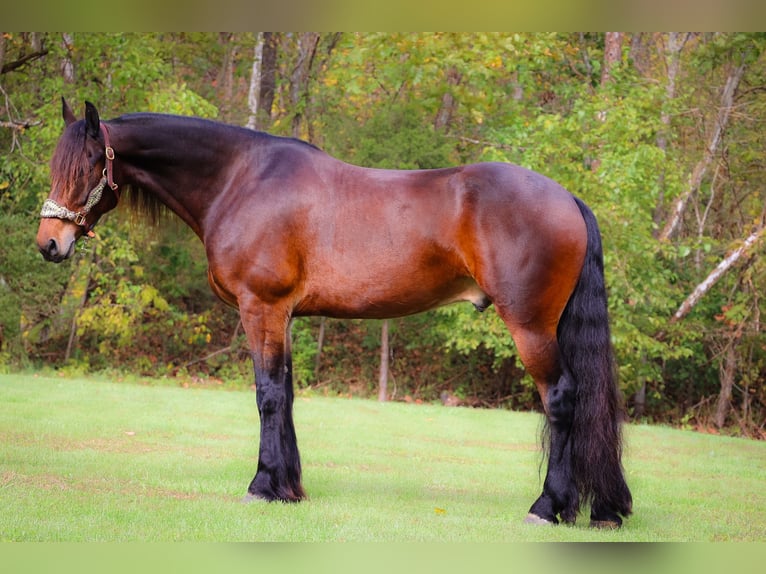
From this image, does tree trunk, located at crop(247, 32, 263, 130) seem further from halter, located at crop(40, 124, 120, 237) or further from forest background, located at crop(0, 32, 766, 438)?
halter, located at crop(40, 124, 120, 237)

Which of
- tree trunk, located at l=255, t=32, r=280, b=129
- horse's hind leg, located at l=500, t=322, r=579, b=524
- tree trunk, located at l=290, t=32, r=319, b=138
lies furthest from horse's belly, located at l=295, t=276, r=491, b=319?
tree trunk, located at l=255, t=32, r=280, b=129

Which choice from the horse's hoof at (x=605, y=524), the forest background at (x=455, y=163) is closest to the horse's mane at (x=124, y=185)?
the horse's hoof at (x=605, y=524)

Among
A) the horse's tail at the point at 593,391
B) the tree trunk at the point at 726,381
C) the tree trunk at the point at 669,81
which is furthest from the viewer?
the tree trunk at the point at 669,81

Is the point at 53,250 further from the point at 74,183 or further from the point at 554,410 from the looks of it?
the point at 554,410

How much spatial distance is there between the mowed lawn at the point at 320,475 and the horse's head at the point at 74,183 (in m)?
1.54

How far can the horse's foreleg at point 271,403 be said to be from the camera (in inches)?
207

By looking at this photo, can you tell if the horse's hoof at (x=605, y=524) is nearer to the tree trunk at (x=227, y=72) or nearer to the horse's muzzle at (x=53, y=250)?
the horse's muzzle at (x=53, y=250)

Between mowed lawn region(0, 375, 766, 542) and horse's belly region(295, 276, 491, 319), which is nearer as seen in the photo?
mowed lawn region(0, 375, 766, 542)

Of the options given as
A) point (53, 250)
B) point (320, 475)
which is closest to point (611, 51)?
point (320, 475)

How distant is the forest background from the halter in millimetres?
7140

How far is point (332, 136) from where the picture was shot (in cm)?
1402

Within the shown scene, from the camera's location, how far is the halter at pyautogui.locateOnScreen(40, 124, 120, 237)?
205 inches
